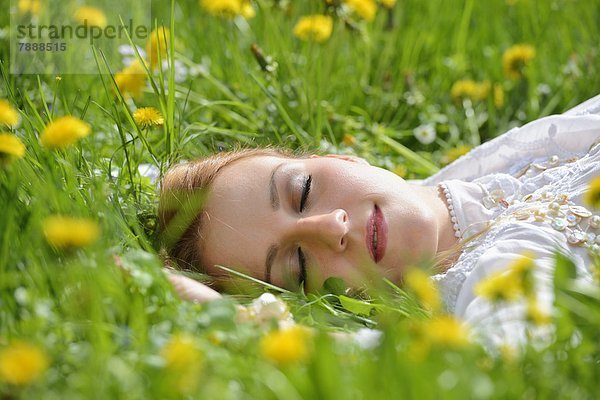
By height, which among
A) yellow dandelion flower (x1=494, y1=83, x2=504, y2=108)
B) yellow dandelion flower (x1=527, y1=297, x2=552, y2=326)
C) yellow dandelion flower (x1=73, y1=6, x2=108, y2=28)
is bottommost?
yellow dandelion flower (x1=494, y1=83, x2=504, y2=108)

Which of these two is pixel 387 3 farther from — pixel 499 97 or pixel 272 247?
pixel 272 247

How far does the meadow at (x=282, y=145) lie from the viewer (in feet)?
3.58

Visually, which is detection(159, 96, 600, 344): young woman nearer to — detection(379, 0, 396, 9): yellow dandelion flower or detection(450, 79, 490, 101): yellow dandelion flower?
detection(450, 79, 490, 101): yellow dandelion flower

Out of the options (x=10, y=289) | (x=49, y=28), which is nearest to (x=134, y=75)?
(x=49, y=28)

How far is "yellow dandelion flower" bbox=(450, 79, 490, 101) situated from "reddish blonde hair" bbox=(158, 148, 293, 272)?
112 centimetres

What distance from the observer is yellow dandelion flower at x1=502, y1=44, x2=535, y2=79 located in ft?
9.59

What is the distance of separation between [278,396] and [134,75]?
5.31ft

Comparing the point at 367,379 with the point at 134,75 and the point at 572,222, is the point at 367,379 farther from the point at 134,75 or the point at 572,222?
the point at 134,75

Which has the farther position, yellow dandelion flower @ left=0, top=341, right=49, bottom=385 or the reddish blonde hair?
the reddish blonde hair

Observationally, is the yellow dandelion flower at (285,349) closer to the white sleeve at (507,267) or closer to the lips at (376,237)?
the white sleeve at (507,267)

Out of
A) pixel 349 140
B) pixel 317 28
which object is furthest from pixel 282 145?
pixel 317 28

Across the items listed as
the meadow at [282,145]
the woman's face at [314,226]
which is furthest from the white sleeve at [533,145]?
the woman's face at [314,226]

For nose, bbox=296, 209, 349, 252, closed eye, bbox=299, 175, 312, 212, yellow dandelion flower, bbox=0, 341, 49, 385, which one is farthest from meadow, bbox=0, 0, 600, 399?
closed eye, bbox=299, 175, 312, 212

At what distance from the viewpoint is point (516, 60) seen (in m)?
2.94
